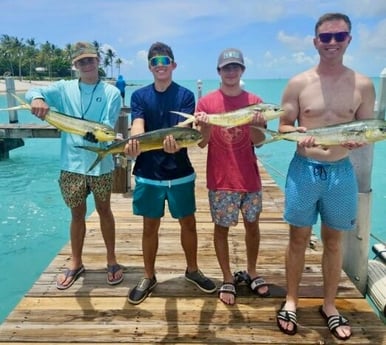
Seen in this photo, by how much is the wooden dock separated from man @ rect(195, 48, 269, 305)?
30cm

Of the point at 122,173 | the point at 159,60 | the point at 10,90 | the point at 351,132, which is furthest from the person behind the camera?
the point at 10,90

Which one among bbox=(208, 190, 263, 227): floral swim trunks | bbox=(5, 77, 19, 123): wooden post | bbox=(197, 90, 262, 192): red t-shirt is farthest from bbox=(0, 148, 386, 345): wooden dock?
bbox=(5, 77, 19, 123): wooden post

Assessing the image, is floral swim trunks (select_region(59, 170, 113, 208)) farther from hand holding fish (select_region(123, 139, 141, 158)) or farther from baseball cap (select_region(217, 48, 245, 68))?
baseball cap (select_region(217, 48, 245, 68))

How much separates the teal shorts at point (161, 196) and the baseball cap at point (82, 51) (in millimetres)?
1163

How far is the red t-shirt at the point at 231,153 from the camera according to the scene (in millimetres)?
3422

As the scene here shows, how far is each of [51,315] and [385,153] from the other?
27795 mm

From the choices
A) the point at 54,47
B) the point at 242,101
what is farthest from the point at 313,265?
the point at 54,47

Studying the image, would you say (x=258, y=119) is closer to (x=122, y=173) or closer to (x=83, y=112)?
(x=83, y=112)

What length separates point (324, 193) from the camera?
3070 millimetres

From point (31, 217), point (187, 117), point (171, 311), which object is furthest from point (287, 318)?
point (31, 217)

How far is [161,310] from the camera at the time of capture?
3.53 m

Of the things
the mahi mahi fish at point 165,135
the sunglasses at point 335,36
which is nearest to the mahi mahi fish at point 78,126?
the mahi mahi fish at point 165,135

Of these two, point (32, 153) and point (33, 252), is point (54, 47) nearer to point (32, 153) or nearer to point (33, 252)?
point (32, 153)

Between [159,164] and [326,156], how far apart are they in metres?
1.37
